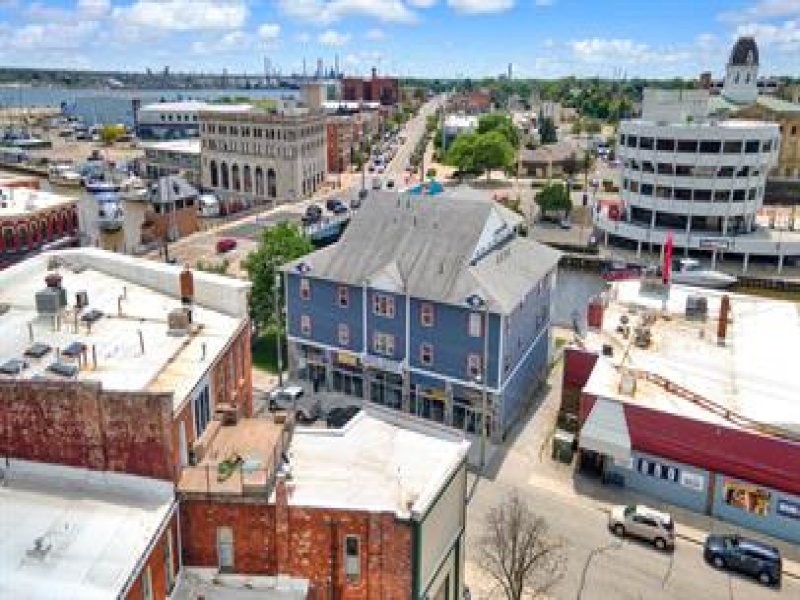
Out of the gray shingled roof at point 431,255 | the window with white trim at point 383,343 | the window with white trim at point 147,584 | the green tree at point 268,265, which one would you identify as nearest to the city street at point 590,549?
the gray shingled roof at point 431,255

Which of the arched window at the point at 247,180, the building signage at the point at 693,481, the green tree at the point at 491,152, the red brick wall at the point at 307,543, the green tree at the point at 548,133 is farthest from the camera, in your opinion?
the green tree at the point at 548,133

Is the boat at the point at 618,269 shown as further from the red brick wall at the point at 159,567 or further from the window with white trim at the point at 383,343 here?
the red brick wall at the point at 159,567

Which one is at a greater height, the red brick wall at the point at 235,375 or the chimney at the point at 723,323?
the red brick wall at the point at 235,375

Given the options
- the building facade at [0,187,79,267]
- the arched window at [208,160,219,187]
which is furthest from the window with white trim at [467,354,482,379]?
the arched window at [208,160,219,187]

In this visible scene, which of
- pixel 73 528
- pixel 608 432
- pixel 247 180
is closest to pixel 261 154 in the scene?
pixel 247 180

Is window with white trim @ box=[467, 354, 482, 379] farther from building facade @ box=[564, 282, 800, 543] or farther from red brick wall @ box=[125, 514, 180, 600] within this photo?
red brick wall @ box=[125, 514, 180, 600]

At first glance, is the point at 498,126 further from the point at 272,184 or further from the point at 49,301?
the point at 49,301
